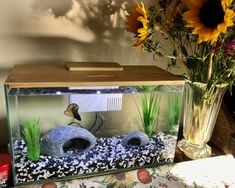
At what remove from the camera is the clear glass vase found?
0.89 metres

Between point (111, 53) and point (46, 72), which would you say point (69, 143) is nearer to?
point (46, 72)

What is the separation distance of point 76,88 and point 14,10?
37cm

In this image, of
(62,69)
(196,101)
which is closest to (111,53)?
(62,69)

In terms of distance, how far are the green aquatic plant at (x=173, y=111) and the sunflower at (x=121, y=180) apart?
222 mm

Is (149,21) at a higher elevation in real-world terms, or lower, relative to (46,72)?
higher

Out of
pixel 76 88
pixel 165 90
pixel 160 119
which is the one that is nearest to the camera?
pixel 76 88

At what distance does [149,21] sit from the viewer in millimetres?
769

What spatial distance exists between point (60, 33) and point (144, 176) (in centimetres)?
57

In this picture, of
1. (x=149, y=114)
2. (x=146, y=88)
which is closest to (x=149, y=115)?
(x=149, y=114)

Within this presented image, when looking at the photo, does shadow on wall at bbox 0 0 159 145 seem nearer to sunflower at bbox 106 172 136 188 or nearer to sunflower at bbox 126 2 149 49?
sunflower at bbox 126 2 149 49

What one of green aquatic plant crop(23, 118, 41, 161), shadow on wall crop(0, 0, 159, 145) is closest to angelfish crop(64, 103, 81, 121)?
green aquatic plant crop(23, 118, 41, 161)

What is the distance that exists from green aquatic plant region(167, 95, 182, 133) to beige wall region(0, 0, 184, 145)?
0.89ft

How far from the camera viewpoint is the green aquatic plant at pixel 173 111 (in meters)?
0.88

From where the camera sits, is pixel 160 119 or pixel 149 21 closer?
pixel 149 21
